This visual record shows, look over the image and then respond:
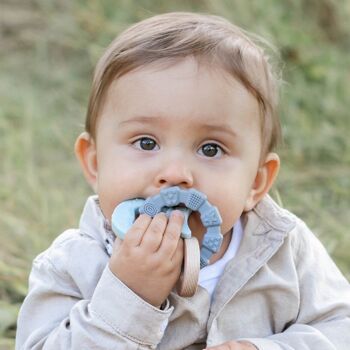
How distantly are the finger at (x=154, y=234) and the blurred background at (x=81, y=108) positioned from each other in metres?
0.97

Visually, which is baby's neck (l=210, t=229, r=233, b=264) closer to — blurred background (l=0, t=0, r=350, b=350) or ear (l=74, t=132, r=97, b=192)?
ear (l=74, t=132, r=97, b=192)

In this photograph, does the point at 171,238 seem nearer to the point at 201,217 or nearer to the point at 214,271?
the point at 201,217

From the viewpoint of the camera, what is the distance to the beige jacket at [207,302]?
1829 millimetres

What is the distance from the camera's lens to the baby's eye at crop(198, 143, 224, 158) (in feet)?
6.37

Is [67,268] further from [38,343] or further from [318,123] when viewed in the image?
[318,123]

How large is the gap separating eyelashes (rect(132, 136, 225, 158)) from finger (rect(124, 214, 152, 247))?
170mm

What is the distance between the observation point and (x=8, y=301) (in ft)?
9.39

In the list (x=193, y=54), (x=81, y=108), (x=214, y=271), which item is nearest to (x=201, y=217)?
(x=214, y=271)

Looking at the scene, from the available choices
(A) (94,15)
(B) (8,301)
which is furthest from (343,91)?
(B) (8,301)

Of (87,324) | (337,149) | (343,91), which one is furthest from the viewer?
(343,91)

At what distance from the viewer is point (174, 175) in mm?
1845

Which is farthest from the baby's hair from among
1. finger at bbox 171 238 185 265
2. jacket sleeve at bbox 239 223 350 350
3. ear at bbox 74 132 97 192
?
finger at bbox 171 238 185 265

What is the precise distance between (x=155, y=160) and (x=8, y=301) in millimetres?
1153

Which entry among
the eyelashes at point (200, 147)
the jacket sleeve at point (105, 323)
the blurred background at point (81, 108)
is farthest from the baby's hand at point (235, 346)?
the blurred background at point (81, 108)
